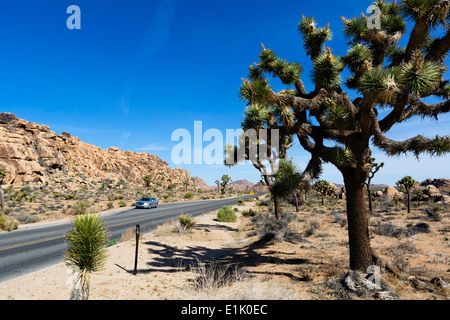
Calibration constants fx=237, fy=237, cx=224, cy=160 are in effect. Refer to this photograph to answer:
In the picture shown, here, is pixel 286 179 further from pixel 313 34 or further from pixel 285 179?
pixel 313 34

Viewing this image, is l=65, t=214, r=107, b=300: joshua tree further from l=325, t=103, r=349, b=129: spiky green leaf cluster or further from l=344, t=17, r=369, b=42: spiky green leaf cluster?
l=344, t=17, r=369, b=42: spiky green leaf cluster

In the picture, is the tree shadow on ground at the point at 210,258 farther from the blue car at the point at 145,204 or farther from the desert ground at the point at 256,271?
the blue car at the point at 145,204

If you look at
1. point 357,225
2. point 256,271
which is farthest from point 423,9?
point 256,271

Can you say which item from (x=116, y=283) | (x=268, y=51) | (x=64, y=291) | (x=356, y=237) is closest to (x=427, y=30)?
(x=268, y=51)

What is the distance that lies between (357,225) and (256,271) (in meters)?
3.23

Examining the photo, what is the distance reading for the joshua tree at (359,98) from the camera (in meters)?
5.59

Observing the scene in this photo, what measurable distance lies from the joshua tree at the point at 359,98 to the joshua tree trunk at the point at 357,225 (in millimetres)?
24

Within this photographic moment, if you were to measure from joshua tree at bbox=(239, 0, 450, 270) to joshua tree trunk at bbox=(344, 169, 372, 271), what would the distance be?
0.08ft

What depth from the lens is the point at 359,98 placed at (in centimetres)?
763

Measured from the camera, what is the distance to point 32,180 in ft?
170

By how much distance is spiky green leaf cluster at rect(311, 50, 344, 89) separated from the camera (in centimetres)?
663

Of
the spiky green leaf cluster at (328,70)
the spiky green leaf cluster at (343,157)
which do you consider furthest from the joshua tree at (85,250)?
the spiky green leaf cluster at (328,70)
